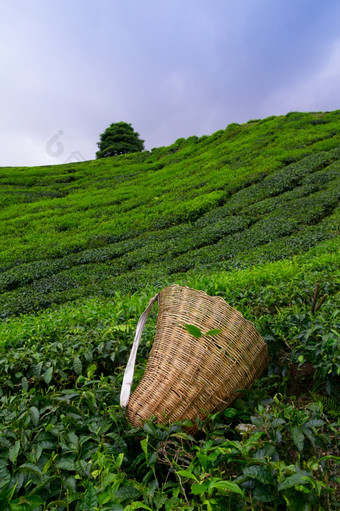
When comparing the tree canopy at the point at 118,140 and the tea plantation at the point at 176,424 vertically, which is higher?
the tree canopy at the point at 118,140

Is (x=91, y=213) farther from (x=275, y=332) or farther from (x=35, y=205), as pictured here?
(x=275, y=332)

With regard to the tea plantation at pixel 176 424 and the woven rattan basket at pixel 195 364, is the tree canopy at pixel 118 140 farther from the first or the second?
the woven rattan basket at pixel 195 364

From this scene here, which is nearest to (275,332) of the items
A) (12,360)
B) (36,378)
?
(36,378)

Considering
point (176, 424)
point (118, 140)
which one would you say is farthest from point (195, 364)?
point (118, 140)

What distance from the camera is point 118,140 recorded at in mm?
48375

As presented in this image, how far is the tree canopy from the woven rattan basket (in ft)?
158

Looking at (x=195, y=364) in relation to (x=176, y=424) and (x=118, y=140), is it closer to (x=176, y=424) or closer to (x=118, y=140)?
(x=176, y=424)

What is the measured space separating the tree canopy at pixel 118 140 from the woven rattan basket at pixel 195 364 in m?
48.0

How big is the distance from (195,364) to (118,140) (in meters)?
49.9

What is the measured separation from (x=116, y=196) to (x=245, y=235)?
45.6 feet

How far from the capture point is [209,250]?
11094mm

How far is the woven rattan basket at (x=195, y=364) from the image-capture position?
221 cm

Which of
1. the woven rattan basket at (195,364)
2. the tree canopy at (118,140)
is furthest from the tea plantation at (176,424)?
the tree canopy at (118,140)

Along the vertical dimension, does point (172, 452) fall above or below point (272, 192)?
below
